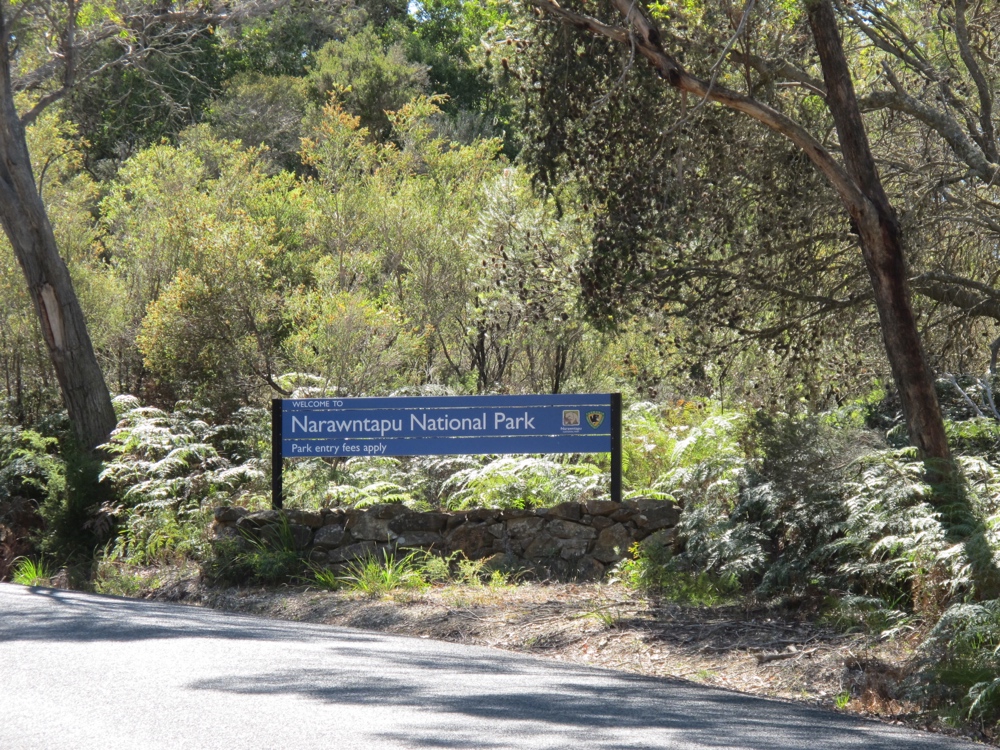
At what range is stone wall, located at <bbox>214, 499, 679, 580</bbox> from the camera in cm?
1109

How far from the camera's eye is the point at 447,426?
11.6 m

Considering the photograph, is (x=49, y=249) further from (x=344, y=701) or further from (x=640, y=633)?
(x=344, y=701)

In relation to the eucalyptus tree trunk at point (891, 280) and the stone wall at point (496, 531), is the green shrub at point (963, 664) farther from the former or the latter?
the stone wall at point (496, 531)

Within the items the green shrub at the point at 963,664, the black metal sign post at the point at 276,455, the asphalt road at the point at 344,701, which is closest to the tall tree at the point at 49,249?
Answer: the black metal sign post at the point at 276,455

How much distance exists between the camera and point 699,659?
7621 mm

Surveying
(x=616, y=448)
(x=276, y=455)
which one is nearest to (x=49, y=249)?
(x=276, y=455)

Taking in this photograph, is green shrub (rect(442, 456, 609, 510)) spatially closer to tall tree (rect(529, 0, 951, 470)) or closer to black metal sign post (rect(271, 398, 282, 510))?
black metal sign post (rect(271, 398, 282, 510))

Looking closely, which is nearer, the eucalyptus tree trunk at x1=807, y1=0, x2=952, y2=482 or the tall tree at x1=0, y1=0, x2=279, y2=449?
the eucalyptus tree trunk at x1=807, y1=0, x2=952, y2=482

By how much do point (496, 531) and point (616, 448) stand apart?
1.51 metres

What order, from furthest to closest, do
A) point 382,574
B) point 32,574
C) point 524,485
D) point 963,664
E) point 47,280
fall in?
point 47,280
point 32,574
point 524,485
point 382,574
point 963,664

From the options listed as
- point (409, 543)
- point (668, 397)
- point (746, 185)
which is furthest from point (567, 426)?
point (668, 397)

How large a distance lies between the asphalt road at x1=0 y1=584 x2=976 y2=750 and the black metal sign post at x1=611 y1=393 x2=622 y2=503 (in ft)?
11.4

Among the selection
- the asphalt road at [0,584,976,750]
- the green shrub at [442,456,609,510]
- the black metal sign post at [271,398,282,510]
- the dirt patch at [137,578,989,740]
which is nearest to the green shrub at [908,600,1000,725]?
the dirt patch at [137,578,989,740]

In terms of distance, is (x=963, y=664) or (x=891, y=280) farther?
(x=891, y=280)
